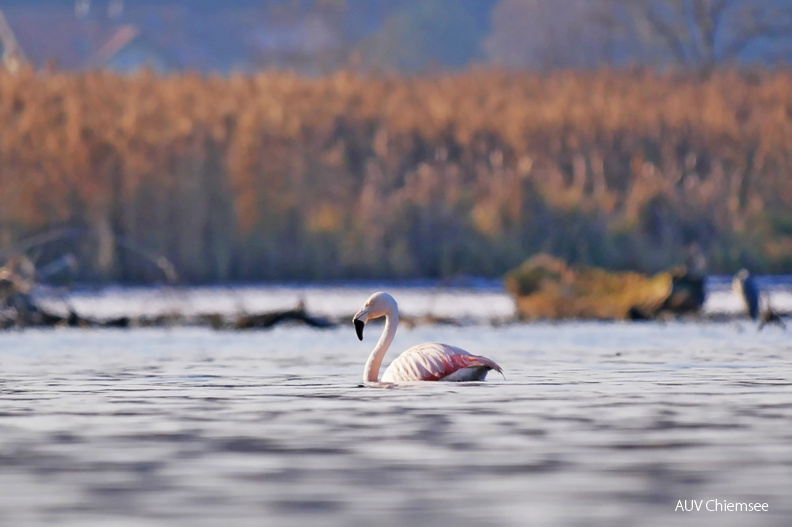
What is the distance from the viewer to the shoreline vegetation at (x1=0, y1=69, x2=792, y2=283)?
60.2ft

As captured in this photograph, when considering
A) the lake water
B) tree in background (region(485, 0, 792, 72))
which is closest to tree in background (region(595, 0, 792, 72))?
tree in background (region(485, 0, 792, 72))

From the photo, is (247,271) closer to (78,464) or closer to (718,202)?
(718,202)

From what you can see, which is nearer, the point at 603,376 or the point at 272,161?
the point at 603,376

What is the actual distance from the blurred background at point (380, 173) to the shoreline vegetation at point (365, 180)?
0.02 m

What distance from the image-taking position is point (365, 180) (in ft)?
64.6

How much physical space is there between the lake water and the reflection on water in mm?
13

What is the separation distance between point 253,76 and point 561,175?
4365 mm

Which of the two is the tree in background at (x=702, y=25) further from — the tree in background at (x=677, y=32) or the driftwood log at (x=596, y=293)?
the driftwood log at (x=596, y=293)

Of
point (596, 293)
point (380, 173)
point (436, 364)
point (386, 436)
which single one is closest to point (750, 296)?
point (596, 293)

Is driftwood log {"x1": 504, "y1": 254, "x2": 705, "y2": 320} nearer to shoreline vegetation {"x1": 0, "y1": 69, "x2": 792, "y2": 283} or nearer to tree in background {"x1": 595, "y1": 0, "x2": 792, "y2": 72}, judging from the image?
shoreline vegetation {"x1": 0, "y1": 69, "x2": 792, "y2": 283}

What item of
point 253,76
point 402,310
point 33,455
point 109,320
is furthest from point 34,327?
point 253,76

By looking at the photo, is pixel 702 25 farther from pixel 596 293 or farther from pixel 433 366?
pixel 433 366

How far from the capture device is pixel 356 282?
18.3 m

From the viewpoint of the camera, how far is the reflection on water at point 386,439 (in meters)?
5.63
